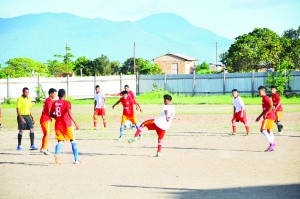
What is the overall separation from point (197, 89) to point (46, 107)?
133 ft

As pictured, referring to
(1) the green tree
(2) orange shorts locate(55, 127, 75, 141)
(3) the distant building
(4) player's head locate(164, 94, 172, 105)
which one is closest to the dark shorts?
(2) orange shorts locate(55, 127, 75, 141)

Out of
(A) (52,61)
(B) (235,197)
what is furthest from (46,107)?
(A) (52,61)

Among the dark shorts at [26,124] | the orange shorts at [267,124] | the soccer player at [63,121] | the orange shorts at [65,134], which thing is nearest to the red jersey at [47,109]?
the soccer player at [63,121]

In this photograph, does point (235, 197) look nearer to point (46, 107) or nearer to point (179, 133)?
point (46, 107)

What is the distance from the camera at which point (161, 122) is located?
47.8 feet

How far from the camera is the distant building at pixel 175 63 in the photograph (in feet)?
319

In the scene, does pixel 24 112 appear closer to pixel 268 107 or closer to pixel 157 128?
pixel 157 128

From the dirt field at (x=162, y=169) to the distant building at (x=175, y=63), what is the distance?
77.3m

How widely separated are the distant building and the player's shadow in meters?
87.1

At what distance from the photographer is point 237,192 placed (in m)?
9.62

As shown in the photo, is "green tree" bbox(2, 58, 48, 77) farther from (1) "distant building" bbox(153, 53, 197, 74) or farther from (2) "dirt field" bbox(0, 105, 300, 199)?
(2) "dirt field" bbox(0, 105, 300, 199)

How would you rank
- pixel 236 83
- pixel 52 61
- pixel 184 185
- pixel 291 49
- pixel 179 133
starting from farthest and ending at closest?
pixel 52 61, pixel 291 49, pixel 236 83, pixel 179 133, pixel 184 185

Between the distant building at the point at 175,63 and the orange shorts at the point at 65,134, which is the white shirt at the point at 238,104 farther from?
the distant building at the point at 175,63

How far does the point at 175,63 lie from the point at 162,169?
86.0 meters
